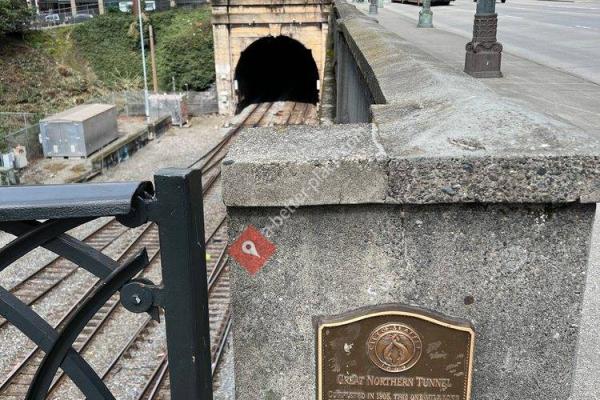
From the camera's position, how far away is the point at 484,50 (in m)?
10.8

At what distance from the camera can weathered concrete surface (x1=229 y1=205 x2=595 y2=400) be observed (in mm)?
2209

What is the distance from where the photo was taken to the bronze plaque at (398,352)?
2287mm

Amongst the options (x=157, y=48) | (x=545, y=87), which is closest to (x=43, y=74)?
(x=157, y=48)

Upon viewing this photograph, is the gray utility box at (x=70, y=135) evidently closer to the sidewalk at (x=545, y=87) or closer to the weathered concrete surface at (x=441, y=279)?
the sidewalk at (x=545, y=87)

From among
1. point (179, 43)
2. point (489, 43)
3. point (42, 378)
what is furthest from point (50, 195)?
point (179, 43)

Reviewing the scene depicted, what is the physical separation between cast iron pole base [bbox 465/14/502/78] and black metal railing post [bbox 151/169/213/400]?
9381mm

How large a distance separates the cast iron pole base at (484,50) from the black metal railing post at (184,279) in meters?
9.38

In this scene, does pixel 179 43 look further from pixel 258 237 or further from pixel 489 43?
pixel 258 237

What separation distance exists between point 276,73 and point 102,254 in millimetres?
55480

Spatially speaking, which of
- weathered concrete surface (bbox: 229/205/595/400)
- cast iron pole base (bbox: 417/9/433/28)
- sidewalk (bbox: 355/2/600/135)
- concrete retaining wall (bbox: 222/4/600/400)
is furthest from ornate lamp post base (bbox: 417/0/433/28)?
weathered concrete surface (bbox: 229/205/595/400)

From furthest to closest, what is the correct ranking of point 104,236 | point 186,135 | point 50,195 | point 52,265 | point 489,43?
point 186,135
point 104,236
point 52,265
point 489,43
point 50,195

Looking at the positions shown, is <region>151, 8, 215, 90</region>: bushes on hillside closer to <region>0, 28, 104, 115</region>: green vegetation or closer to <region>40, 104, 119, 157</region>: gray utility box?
<region>0, 28, 104, 115</region>: green vegetation

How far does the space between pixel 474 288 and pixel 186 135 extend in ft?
119

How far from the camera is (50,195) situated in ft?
4.99
